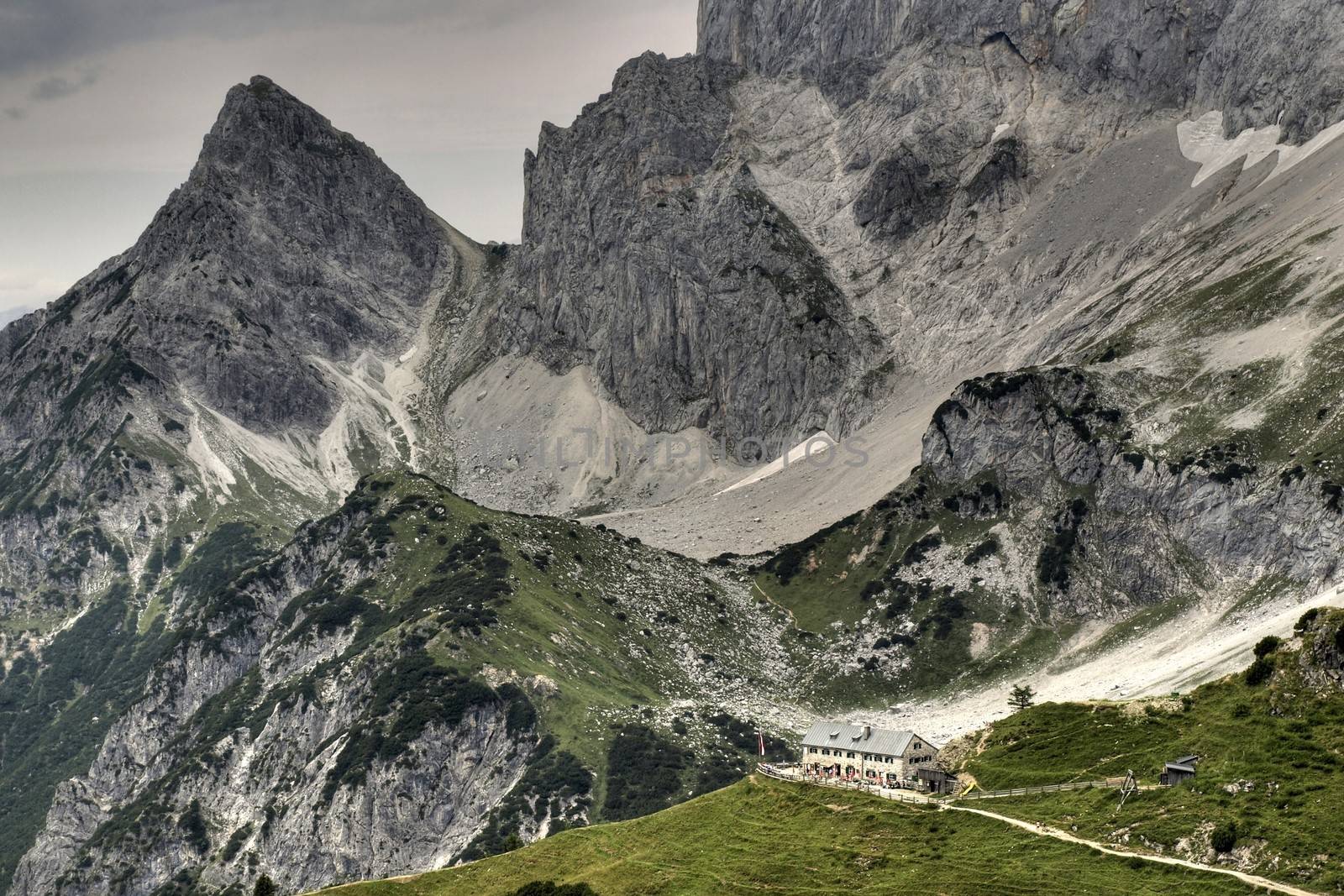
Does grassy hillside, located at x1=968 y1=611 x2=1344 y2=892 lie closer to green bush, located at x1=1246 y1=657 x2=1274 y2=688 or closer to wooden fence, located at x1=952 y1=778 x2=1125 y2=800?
green bush, located at x1=1246 y1=657 x2=1274 y2=688

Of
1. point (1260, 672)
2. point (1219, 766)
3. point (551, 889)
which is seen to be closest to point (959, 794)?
point (1219, 766)

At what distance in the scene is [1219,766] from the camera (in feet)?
321

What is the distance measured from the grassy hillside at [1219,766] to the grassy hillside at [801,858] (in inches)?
146

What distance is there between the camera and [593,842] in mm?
118375

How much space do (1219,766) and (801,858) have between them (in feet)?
94.5

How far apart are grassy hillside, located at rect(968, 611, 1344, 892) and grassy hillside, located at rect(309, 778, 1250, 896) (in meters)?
3.72

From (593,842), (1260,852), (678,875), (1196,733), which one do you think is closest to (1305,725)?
(1196,733)

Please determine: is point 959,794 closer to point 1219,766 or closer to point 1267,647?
point 1219,766

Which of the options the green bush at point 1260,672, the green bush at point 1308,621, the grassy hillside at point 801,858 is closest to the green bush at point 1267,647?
the green bush at point 1260,672

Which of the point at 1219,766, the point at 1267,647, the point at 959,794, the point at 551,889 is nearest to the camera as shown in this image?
the point at 1219,766

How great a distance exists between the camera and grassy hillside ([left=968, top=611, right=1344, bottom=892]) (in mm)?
87000

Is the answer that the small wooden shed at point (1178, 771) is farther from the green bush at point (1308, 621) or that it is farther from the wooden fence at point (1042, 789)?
the green bush at point (1308, 621)

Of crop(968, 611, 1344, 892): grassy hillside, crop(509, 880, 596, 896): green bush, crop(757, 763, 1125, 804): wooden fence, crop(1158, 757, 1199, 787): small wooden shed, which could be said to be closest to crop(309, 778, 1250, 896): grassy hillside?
crop(509, 880, 596, 896): green bush

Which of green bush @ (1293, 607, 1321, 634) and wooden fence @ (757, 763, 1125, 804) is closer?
wooden fence @ (757, 763, 1125, 804)
